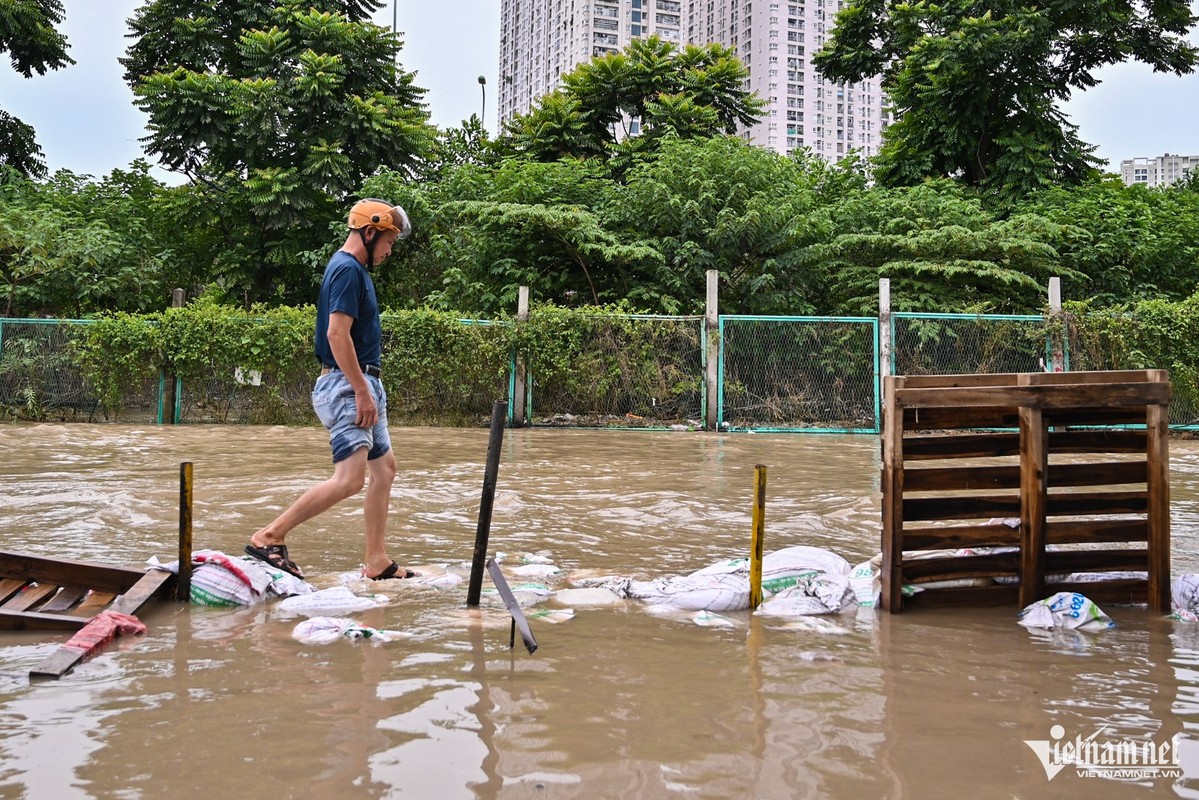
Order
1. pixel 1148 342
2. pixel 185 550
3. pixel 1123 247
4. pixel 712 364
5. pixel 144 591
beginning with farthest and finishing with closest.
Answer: pixel 1123 247, pixel 712 364, pixel 1148 342, pixel 185 550, pixel 144 591

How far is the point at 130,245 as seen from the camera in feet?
65.8

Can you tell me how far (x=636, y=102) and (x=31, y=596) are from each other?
25.4 metres

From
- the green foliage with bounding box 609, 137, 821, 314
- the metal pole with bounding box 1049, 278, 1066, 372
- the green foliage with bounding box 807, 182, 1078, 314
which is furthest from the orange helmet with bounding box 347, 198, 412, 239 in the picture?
the metal pole with bounding box 1049, 278, 1066, 372

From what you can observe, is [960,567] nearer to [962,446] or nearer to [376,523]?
[962,446]

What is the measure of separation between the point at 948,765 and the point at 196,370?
52.2 feet

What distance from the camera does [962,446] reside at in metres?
4.24

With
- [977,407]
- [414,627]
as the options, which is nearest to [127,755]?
[414,627]

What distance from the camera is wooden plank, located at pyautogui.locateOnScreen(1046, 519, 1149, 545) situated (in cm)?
412

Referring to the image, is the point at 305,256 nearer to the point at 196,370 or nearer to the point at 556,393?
the point at 196,370

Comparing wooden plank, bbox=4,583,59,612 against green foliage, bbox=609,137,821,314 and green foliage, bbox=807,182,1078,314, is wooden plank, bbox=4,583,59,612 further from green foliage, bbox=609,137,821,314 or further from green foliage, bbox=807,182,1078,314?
green foliage, bbox=807,182,1078,314

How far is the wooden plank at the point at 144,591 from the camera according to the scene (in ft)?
11.6

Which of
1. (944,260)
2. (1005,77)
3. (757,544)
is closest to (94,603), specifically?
(757,544)

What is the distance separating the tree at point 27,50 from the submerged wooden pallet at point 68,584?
25.1m

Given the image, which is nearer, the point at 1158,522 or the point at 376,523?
the point at 1158,522
